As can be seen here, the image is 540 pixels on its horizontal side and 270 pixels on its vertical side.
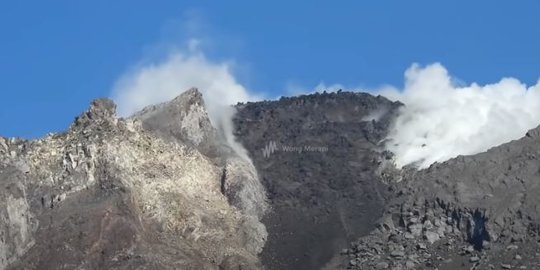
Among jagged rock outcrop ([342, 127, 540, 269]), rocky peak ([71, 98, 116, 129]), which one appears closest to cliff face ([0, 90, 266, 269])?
rocky peak ([71, 98, 116, 129])

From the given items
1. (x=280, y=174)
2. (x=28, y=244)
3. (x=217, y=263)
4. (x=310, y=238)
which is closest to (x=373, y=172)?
(x=280, y=174)

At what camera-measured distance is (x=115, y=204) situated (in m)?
169

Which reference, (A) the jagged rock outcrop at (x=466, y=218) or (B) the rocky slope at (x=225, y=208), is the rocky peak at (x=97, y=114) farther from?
(A) the jagged rock outcrop at (x=466, y=218)

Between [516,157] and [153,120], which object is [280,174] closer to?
[153,120]

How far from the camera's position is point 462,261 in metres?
166

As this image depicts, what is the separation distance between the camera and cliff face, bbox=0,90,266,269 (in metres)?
164

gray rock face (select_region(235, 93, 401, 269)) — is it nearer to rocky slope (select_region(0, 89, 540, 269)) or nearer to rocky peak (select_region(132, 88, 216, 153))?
rocky slope (select_region(0, 89, 540, 269))

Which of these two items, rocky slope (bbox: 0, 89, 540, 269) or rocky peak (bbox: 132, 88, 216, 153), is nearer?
rocky slope (bbox: 0, 89, 540, 269)

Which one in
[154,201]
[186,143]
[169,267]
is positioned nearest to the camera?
[169,267]

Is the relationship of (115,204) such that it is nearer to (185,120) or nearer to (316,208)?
(316,208)

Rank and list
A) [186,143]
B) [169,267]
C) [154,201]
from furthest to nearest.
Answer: [186,143] < [154,201] < [169,267]

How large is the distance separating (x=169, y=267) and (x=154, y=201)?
14824mm

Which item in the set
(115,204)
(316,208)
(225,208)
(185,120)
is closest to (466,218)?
(316,208)

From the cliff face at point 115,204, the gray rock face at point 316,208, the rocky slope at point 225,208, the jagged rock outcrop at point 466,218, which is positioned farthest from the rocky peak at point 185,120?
the jagged rock outcrop at point 466,218
